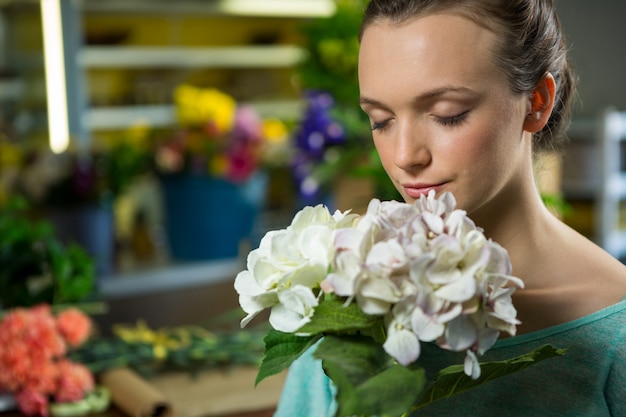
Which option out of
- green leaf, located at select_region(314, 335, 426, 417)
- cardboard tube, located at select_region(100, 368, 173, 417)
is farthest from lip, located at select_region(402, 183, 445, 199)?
cardboard tube, located at select_region(100, 368, 173, 417)

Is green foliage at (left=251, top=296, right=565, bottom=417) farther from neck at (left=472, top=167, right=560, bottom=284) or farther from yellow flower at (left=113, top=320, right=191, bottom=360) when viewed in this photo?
yellow flower at (left=113, top=320, right=191, bottom=360)

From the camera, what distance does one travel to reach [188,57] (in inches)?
197

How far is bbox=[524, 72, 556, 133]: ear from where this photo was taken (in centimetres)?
87

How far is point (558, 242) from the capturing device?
92 cm

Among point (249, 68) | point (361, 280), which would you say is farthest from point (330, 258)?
point (249, 68)

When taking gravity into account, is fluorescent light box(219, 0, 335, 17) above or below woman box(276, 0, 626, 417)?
above

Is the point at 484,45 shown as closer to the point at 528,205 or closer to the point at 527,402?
the point at 528,205

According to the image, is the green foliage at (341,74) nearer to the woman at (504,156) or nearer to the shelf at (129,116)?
the woman at (504,156)

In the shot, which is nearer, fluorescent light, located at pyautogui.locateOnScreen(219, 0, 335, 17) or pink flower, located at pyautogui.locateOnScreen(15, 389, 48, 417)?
pink flower, located at pyautogui.locateOnScreen(15, 389, 48, 417)

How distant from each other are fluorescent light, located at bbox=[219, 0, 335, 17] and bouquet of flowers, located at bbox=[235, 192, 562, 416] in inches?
171

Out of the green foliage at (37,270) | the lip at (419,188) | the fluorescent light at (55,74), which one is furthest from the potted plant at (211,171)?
the lip at (419,188)

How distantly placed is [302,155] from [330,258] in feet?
4.26

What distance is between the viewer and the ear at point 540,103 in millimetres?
868

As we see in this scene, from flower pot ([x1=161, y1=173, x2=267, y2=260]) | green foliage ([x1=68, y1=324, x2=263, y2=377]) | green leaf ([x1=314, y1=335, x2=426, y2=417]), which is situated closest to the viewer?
green leaf ([x1=314, y1=335, x2=426, y2=417])
